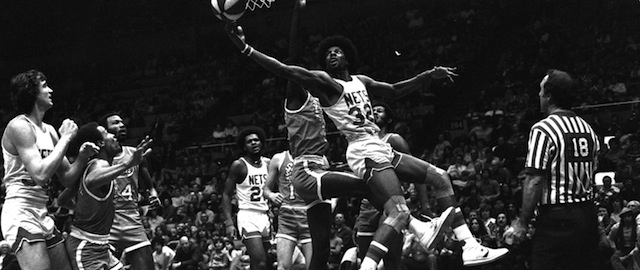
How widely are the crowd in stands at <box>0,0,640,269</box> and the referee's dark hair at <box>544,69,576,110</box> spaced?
6793 millimetres

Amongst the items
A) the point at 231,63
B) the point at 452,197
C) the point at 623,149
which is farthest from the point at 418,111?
the point at 452,197

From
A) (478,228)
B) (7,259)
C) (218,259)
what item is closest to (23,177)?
(478,228)

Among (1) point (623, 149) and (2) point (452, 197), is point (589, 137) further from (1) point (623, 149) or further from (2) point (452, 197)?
(1) point (623, 149)

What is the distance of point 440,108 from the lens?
67.4ft

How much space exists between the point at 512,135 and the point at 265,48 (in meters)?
10.4

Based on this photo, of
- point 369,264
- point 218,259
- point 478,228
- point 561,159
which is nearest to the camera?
point 561,159

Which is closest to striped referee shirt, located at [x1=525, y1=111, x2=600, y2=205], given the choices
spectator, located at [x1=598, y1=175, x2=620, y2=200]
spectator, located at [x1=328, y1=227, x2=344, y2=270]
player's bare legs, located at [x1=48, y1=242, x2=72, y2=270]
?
player's bare legs, located at [x1=48, y1=242, x2=72, y2=270]

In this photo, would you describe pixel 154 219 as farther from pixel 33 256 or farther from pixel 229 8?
pixel 33 256

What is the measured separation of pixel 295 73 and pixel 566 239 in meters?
2.66

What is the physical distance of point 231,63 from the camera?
26656 millimetres

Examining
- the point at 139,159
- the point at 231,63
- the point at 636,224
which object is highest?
the point at 231,63

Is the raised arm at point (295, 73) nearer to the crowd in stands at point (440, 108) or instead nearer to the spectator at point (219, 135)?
the crowd in stands at point (440, 108)

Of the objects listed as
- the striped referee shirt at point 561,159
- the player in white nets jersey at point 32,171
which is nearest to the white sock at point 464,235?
the striped referee shirt at point 561,159

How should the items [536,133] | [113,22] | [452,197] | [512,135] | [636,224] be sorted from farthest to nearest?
[113,22]
[512,135]
[636,224]
[452,197]
[536,133]
